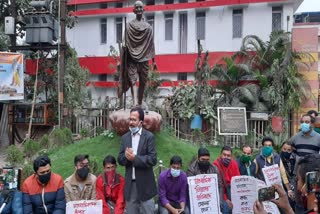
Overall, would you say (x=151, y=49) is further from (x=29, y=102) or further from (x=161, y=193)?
(x=29, y=102)

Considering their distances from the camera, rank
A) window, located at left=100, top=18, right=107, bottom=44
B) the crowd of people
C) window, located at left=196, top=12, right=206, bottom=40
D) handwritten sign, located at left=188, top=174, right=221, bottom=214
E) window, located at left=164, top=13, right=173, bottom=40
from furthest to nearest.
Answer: window, located at left=100, top=18, right=107, bottom=44, window, located at left=164, top=13, right=173, bottom=40, window, located at left=196, top=12, right=206, bottom=40, handwritten sign, located at left=188, top=174, right=221, bottom=214, the crowd of people

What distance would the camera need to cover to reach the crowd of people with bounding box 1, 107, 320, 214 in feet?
15.1

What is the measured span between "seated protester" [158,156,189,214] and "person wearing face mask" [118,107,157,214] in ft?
1.50

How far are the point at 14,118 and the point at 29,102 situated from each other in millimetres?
893

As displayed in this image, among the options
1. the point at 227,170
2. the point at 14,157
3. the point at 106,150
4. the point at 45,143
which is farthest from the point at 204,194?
the point at 45,143

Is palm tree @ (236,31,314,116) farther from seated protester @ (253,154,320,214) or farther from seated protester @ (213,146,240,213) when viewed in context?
seated protester @ (253,154,320,214)

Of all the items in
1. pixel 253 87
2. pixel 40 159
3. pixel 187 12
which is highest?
pixel 187 12

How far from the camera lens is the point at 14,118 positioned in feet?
53.7

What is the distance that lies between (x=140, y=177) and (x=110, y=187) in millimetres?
572

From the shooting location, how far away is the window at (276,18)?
19344 mm

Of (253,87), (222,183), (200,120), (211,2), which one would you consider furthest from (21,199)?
(211,2)

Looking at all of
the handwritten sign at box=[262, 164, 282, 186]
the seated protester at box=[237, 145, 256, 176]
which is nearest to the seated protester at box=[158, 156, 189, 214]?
the seated protester at box=[237, 145, 256, 176]

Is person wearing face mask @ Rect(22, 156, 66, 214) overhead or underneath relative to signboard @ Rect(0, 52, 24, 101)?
underneath

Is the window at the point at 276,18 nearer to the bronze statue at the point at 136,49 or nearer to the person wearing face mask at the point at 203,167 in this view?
the bronze statue at the point at 136,49
